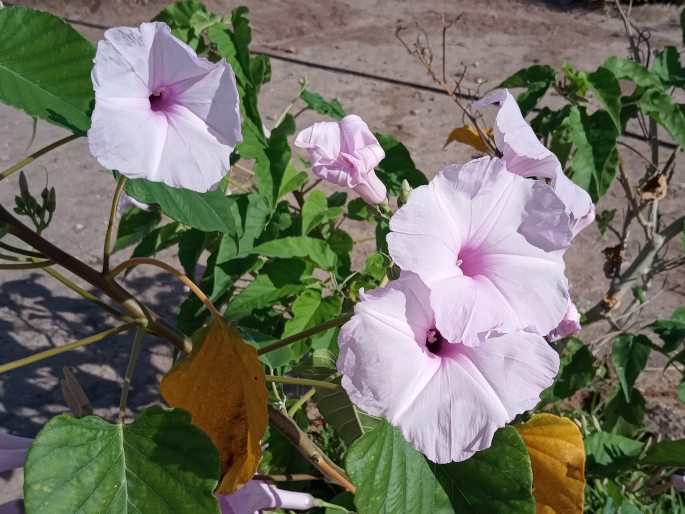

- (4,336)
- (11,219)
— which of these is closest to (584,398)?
(11,219)

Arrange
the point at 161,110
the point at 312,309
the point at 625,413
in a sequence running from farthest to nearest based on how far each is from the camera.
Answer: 1. the point at 625,413
2. the point at 312,309
3. the point at 161,110

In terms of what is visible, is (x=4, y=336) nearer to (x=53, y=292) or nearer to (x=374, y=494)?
(x=53, y=292)

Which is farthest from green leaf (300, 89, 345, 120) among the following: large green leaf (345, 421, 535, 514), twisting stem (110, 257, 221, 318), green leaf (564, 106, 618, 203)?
large green leaf (345, 421, 535, 514)

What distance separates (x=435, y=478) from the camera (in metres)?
0.98

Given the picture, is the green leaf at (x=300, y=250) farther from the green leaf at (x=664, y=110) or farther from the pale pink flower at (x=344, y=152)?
the green leaf at (x=664, y=110)

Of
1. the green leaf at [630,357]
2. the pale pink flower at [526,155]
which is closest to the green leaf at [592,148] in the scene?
the green leaf at [630,357]

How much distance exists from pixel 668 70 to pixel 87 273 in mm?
1443

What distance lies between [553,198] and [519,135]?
141 mm

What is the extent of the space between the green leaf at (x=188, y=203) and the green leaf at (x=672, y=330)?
1296 mm

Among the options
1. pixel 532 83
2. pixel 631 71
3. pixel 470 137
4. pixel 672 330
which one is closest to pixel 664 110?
pixel 631 71

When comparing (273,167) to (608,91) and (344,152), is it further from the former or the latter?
(608,91)

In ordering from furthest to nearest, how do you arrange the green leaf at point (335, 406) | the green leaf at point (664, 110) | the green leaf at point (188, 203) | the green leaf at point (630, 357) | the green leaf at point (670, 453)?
the green leaf at point (630, 357)
the green leaf at point (664, 110)
the green leaf at point (670, 453)
the green leaf at point (335, 406)
the green leaf at point (188, 203)

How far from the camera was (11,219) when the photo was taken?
892 mm

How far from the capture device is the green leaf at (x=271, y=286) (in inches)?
61.2
